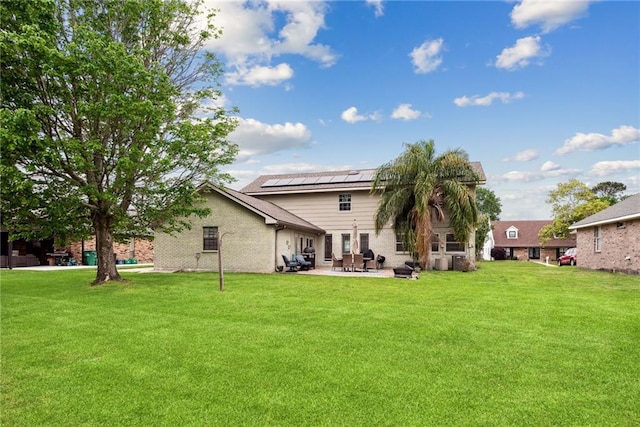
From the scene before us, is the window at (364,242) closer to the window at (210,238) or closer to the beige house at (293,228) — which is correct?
the beige house at (293,228)

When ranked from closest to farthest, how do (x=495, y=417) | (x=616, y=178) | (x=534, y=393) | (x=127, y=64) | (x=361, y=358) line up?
(x=495, y=417) → (x=534, y=393) → (x=361, y=358) → (x=127, y=64) → (x=616, y=178)

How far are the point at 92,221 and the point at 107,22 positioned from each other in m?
6.83

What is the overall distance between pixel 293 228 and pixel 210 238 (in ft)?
13.8

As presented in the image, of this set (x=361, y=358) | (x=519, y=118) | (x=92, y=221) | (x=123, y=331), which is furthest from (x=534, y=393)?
(x=519, y=118)

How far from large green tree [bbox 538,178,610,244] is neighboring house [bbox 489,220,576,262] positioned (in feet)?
30.7

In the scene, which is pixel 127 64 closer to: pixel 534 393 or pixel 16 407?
pixel 16 407

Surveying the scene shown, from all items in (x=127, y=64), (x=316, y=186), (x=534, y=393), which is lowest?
(x=534, y=393)

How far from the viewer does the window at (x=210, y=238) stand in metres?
19.7

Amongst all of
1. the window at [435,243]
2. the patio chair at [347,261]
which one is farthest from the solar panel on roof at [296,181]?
the window at [435,243]

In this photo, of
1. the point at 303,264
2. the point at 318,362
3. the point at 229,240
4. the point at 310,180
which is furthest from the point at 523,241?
the point at 318,362

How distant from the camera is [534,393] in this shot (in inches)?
169

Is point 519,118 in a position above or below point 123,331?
above

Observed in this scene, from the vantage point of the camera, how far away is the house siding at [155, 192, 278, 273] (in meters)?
19.0

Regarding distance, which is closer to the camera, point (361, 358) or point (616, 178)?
point (361, 358)
